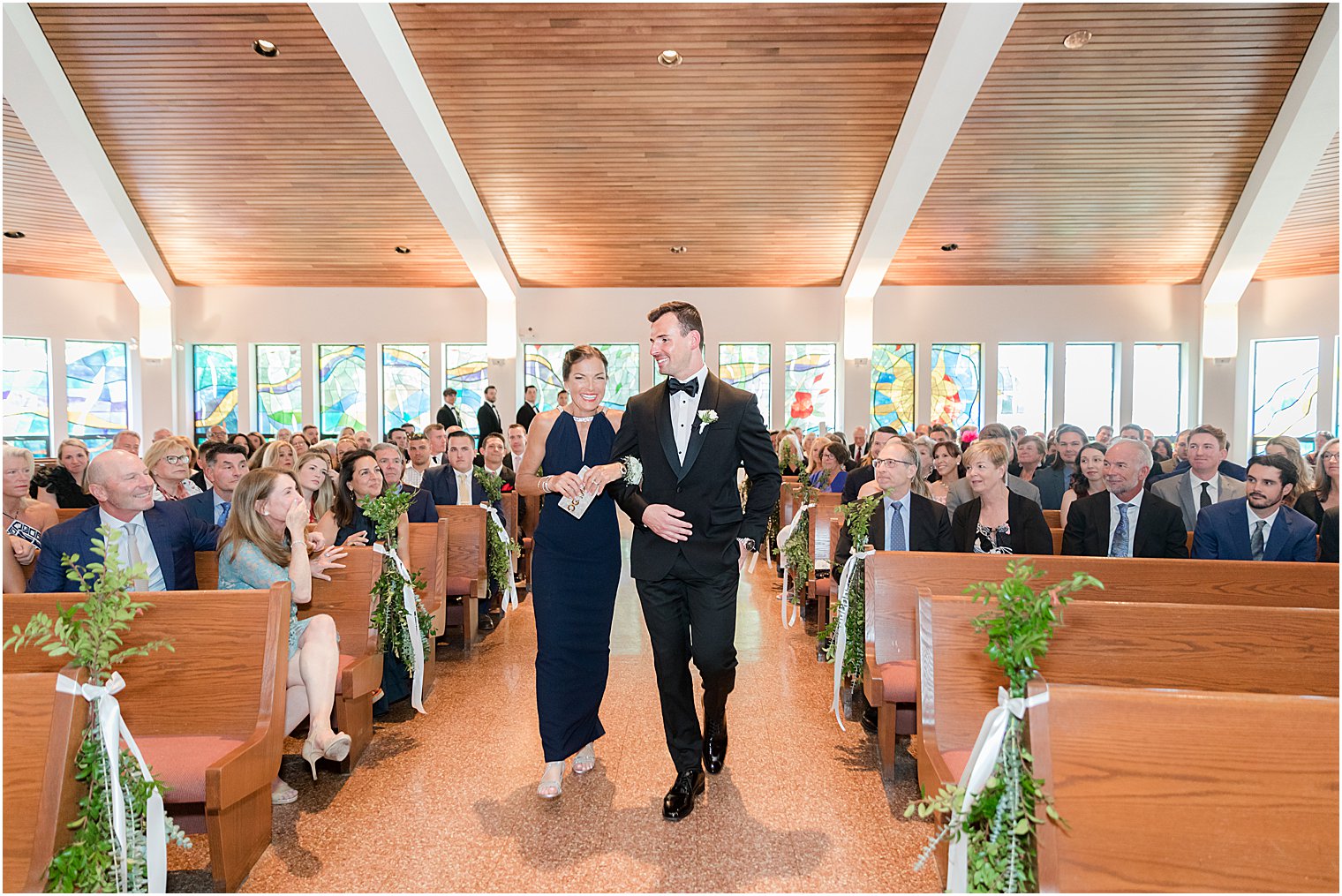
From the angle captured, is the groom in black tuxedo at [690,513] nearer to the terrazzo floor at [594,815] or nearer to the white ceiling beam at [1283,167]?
the terrazzo floor at [594,815]

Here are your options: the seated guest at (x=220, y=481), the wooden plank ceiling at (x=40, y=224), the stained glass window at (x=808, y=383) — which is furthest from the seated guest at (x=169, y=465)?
the stained glass window at (x=808, y=383)

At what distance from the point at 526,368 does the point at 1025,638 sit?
43.9 ft

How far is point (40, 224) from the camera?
39.0 ft

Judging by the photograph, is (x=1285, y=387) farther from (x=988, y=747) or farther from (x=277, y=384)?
(x=277, y=384)

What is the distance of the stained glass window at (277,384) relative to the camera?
1477 centimetres

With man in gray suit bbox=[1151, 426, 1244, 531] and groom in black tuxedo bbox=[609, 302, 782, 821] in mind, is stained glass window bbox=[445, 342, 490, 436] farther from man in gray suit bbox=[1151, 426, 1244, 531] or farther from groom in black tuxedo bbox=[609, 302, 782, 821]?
groom in black tuxedo bbox=[609, 302, 782, 821]

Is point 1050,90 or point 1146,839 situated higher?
point 1050,90

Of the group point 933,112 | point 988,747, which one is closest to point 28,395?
point 933,112

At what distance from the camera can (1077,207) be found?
11.6 meters

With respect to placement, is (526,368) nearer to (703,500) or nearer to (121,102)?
(121,102)

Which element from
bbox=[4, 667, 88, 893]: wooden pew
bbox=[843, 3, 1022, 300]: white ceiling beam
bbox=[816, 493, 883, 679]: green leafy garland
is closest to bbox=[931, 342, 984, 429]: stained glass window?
bbox=[843, 3, 1022, 300]: white ceiling beam

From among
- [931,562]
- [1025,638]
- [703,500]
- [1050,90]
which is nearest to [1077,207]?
[1050,90]

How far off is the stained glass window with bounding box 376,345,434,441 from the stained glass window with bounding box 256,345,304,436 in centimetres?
138

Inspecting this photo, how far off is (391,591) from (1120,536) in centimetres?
349
